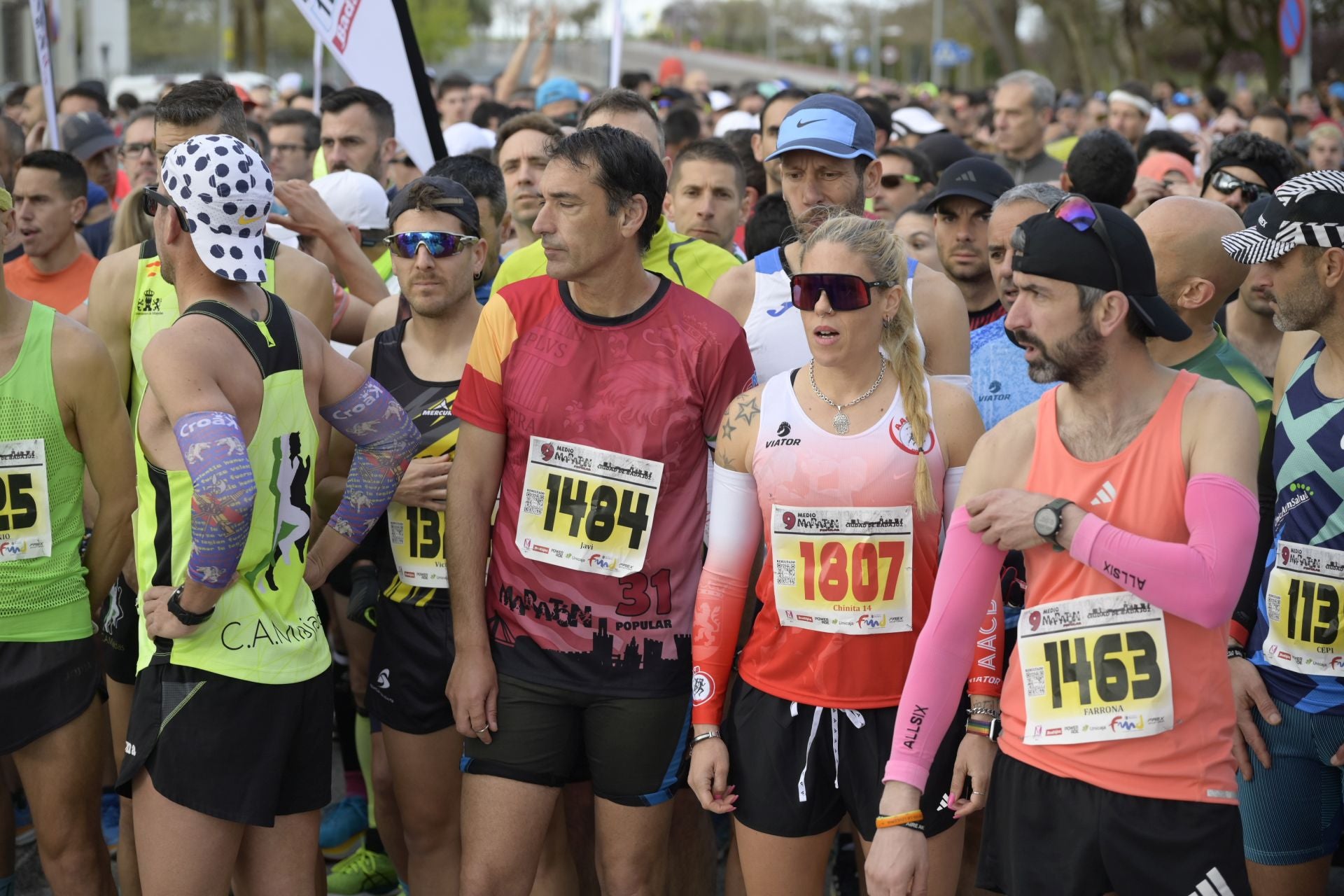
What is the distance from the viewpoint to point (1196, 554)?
270cm

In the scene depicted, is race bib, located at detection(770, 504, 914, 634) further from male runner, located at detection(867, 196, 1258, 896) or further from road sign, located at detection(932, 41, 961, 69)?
road sign, located at detection(932, 41, 961, 69)

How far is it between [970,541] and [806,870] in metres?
1.01

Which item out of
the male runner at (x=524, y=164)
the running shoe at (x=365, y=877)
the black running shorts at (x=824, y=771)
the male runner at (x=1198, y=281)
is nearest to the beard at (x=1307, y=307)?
the male runner at (x=1198, y=281)

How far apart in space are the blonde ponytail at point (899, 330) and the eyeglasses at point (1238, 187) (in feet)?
9.66

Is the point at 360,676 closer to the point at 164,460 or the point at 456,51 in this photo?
the point at 164,460

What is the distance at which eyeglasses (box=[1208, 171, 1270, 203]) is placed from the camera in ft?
19.2

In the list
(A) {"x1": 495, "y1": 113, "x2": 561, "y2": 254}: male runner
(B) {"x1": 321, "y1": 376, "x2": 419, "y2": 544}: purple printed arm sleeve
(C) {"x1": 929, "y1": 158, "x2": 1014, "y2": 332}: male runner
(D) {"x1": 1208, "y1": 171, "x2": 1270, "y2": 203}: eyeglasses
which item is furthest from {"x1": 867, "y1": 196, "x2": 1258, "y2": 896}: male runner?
(D) {"x1": 1208, "y1": 171, "x2": 1270, "y2": 203}: eyeglasses

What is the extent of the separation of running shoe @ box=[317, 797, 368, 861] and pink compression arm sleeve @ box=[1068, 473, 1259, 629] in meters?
3.60

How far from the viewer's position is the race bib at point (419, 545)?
418 centimetres

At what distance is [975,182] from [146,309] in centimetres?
294

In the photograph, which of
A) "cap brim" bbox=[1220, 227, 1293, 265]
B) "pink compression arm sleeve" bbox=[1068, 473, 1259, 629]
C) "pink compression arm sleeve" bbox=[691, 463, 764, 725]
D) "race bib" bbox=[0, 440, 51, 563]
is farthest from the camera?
"race bib" bbox=[0, 440, 51, 563]

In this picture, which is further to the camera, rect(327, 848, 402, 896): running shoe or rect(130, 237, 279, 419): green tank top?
rect(327, 848, 402, 896): running shoe

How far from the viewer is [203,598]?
3240 millimetres

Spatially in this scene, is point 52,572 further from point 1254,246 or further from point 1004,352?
point 1254,246
